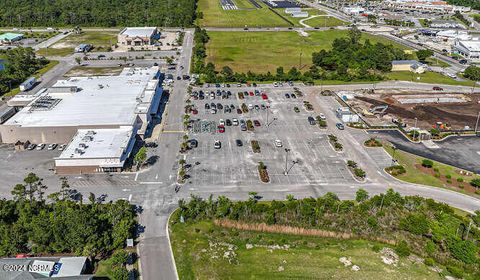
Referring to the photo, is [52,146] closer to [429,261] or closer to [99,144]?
[99,144]

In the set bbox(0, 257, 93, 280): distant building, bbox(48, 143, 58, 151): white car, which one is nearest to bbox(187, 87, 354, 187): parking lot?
bbox(0, 257, 93, 280): distant building

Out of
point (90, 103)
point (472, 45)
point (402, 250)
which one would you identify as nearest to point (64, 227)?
point (402, 250)

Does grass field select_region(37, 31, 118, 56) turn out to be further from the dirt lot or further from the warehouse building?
the dirt lot

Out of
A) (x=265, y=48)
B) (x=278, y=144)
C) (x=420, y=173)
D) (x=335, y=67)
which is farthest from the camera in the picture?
(x=265, y=48)

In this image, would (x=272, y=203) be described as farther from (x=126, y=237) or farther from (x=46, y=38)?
(x=46, y=38)

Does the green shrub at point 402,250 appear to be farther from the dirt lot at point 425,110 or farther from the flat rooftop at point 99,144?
the flat rooftop at point 99,144
